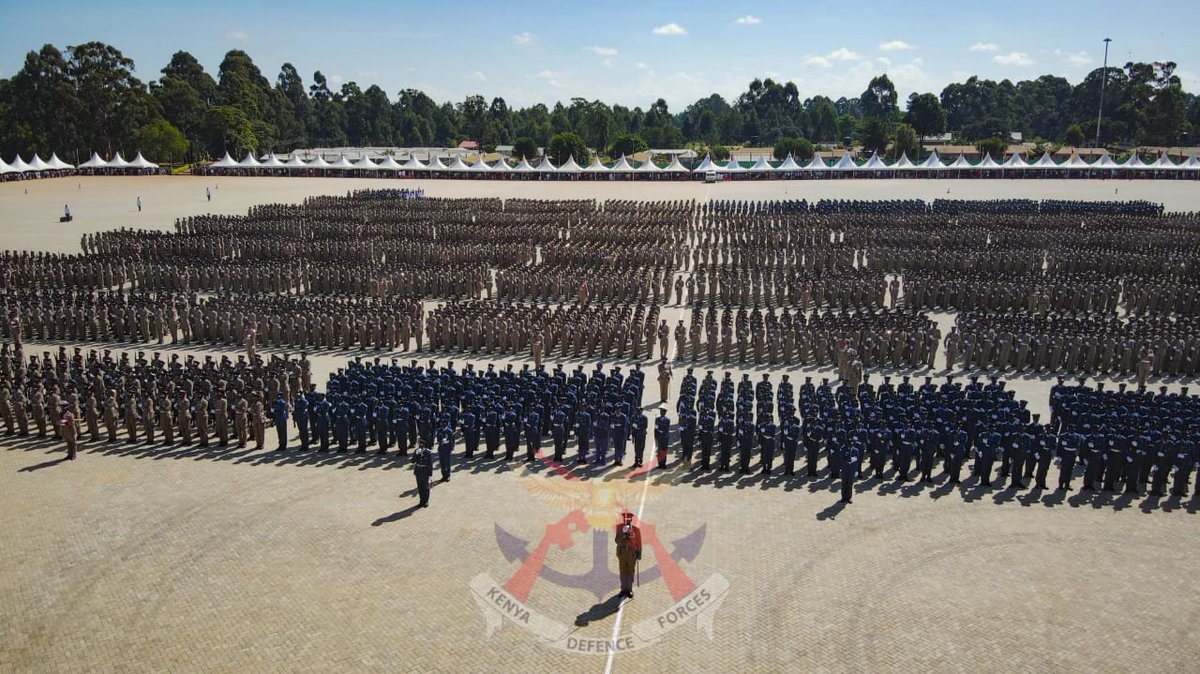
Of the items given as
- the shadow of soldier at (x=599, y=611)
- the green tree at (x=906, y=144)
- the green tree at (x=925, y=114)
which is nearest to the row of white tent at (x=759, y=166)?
the green tree at (x=906, y=144)

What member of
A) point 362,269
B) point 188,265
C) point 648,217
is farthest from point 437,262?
point 648,217

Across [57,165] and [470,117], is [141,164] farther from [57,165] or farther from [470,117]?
[470,117]

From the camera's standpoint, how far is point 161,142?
71562 mm

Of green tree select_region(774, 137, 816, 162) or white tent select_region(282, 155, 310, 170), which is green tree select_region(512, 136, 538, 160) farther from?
green tree select_region(774, 137, 816, 162)

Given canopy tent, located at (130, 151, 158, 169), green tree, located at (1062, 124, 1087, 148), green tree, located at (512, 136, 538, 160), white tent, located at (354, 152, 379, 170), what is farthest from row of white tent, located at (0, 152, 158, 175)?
green tree, located at (1062, 124, 1087, 148)

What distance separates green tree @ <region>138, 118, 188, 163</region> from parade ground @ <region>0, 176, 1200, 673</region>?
68.2m

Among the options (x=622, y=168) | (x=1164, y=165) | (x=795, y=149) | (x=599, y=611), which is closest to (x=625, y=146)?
(x=795, y=149)

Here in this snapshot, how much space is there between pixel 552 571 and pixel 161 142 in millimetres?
76204

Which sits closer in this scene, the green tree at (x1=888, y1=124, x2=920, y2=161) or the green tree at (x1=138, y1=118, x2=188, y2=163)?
the green tree at (x1=138, y1=118, x2=188, y2=163)

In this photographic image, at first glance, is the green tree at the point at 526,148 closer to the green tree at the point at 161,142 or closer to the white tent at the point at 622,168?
the white tent at the point at 622,168

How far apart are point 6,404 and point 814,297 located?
18.7 meters

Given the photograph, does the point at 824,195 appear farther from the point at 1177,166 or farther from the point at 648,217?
the point at 1177,166

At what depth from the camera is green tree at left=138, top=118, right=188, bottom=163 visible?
2795 inches

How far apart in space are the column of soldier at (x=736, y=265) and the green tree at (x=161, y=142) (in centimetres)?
4081
